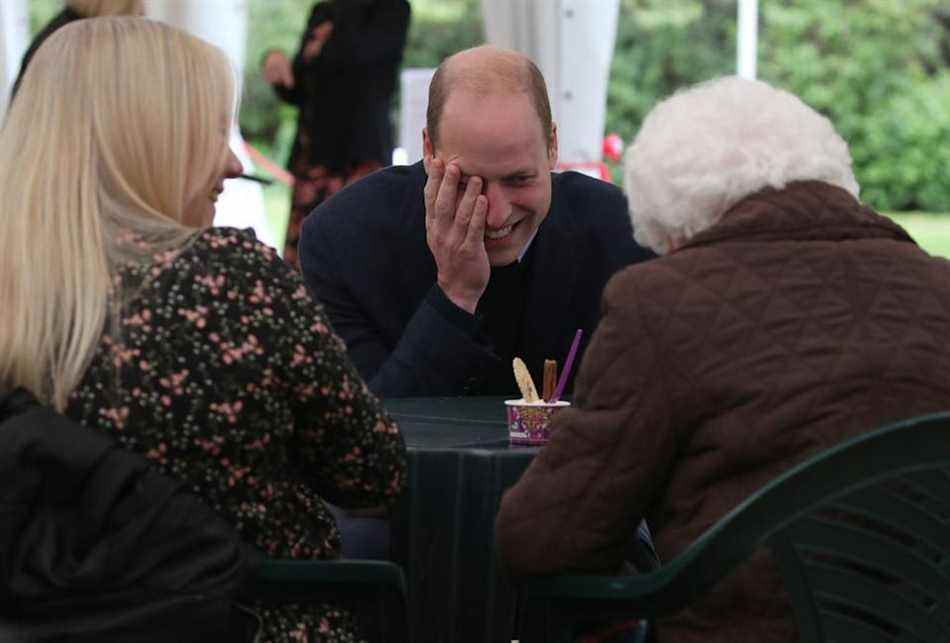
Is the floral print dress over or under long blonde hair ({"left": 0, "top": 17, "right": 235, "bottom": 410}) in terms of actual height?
under

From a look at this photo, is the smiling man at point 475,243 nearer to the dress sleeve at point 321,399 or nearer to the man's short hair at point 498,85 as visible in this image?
the man's short hair at point 498,85

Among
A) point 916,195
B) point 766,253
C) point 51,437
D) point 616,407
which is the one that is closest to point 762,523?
point 616,407

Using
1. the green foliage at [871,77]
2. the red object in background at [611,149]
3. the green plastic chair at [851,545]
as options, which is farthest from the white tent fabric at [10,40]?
the green foliage at [871,77]

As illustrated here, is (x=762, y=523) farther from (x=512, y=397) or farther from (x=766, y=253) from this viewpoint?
(x=512, y=397)

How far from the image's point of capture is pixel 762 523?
1724mm

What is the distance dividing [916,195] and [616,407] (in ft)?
56.4

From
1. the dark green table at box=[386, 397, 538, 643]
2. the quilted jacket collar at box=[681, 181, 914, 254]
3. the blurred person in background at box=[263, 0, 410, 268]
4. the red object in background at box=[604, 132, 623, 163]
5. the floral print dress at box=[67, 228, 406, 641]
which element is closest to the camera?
the floral print dress at box=[67, 228, 406, 641]

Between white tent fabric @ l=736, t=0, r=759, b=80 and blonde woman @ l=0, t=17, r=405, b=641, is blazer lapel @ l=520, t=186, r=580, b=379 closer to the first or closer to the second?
blonde woman @ l=0, t=17, r=405, b=641

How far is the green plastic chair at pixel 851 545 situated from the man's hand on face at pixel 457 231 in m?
1.01

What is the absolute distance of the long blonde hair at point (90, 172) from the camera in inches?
71.9

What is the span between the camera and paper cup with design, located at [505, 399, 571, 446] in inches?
93.2

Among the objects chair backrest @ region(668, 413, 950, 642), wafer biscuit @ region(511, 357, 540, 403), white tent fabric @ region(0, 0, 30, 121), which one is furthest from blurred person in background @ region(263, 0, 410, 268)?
chair backrest @ region(668, 413, 950, 642)

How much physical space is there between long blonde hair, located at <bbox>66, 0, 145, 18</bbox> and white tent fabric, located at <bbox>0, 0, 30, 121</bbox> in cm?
217

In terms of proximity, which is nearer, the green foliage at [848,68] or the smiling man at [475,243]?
the smiling man at [475,243]
